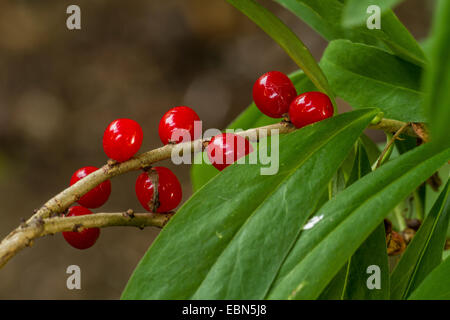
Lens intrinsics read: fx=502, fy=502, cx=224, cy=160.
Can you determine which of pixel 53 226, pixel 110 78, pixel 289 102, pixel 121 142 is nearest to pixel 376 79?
pixel 289 102

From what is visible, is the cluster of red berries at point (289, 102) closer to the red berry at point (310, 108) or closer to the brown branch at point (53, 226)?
the red berry at point (310, 108)

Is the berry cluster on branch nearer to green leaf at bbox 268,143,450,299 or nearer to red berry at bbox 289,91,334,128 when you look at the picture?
red berry at bbox 289,91,334,128

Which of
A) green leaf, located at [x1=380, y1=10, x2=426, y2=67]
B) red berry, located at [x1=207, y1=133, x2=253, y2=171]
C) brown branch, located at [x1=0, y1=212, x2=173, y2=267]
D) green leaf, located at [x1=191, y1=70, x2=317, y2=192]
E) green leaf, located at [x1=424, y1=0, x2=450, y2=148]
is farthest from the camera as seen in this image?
green leaf, located at [x1=191, y1=70, x2=317, y2=192]

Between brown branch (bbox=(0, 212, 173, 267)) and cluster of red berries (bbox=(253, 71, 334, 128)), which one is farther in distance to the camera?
cluster of red berries (bbox=(253, 71, 334, 128))

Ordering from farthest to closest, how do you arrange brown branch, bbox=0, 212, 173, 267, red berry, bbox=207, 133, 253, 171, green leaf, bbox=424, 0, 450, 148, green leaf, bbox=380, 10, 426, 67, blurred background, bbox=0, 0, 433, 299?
blurred background, bbox=0, 0, 433, 299 < green leaf, bbox=380, 10, 426, 67 < red berry, bbox=207, 133, 253, 171 < brown branch, bbox=0, 212, 173, 267 < green leaf, bbox=424, 0, 450, 148

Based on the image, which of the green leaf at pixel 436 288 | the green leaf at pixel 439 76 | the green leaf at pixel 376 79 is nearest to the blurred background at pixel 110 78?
the green leaf at pixel 376 79

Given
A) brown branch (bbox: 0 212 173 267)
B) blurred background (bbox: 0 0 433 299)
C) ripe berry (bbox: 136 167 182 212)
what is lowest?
brown branch (bbox: 0 212 173 267)

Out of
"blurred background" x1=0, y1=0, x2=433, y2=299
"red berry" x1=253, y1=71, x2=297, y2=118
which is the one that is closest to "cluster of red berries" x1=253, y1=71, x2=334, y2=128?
"red berry" x1=253, y1=71, x2=297, y2=118
